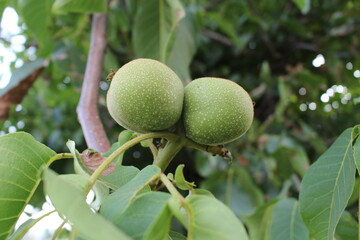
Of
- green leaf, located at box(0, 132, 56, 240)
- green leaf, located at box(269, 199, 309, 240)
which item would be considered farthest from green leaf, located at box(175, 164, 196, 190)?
green leaf, located at box(269, 199, 309, 240)

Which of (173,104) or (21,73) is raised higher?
(173,104)

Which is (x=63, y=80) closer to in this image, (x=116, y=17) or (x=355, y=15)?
(x=116, y=17)

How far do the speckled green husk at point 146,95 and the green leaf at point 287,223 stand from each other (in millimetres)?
565

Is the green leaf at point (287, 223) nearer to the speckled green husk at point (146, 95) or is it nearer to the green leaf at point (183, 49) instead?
the speckled green husk at point (146, 95)


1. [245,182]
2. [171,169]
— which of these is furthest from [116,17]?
[245,182]

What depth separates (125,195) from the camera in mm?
602

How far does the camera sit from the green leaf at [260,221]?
4.54ft

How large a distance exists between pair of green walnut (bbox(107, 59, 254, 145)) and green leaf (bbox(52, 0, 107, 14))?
74 cm

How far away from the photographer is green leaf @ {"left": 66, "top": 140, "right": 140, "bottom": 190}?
68 centimetres

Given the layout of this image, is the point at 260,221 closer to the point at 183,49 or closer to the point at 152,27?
the point at 183,49

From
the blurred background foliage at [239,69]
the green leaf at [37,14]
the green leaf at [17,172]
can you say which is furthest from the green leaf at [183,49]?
the green leaf at [17,172]

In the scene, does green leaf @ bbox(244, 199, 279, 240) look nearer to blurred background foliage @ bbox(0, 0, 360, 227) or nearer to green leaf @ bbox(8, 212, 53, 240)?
blurred background foliage @ bbox(0, 0, 360, 227)

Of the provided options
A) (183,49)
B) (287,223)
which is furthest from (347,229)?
(183,49)

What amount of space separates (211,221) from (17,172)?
1.17 ft
